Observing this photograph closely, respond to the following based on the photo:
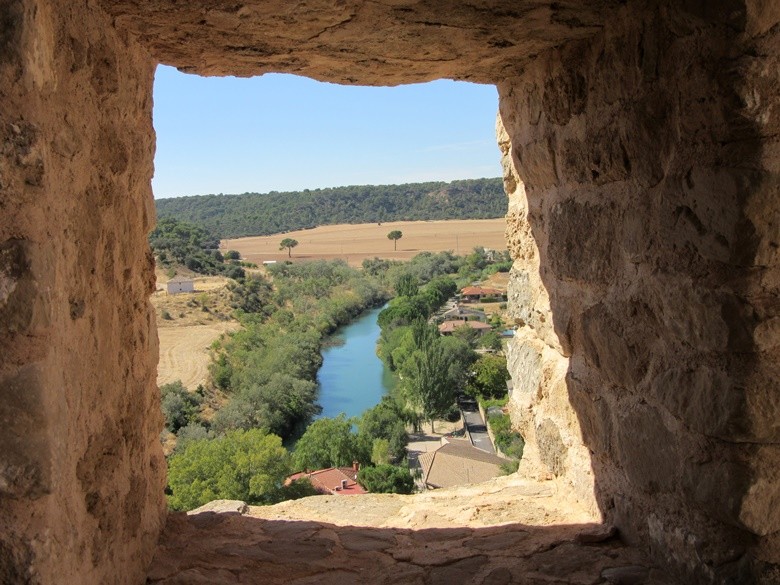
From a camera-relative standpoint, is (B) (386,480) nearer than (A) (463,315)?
Yes

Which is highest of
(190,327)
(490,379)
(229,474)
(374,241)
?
(374,241)

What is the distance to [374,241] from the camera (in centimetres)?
6322

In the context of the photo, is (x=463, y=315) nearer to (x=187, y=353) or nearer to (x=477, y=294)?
(x=477, y=294)

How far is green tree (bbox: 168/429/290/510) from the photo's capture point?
10914 millimetres

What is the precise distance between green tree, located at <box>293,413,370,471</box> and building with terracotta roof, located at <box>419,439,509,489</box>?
1.60 meters

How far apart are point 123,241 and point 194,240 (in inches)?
1602

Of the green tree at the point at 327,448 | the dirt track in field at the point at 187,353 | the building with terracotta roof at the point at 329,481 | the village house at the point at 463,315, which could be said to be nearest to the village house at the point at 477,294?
the village house at the point at 463,315

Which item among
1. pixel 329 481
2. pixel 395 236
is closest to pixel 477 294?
pixel 329 481

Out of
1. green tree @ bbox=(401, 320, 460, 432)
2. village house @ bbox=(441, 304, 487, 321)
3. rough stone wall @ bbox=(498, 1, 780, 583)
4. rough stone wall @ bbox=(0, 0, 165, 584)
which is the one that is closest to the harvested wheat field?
village house @ bbox=(441, 304, 487, 321)

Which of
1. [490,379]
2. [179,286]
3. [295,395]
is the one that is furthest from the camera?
[179,286]

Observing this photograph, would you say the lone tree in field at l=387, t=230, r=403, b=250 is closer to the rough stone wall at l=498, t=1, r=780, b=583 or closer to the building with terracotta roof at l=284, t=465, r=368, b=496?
the building with terracotta roof at l=284, t=465, r=368, b=496

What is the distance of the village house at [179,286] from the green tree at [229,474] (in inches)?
758

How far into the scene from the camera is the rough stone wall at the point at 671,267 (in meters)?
1.43

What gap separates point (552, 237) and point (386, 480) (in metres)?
11.0
